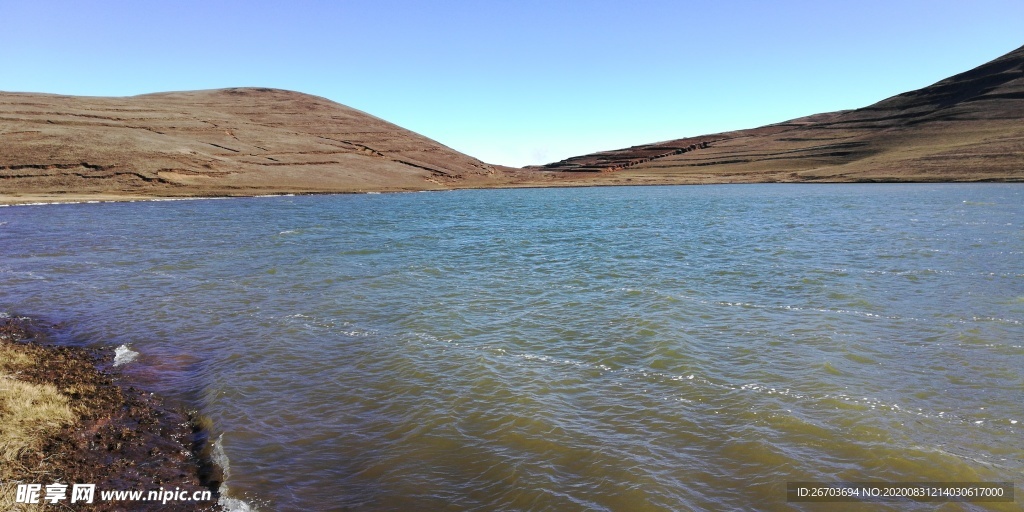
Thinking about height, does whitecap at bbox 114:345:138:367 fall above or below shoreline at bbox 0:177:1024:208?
below

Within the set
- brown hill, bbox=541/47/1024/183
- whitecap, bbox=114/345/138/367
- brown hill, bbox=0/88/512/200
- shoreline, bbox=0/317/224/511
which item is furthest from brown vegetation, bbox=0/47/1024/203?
shoreline, bbox=0/317/224/511

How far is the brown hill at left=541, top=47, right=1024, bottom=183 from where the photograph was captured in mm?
79875

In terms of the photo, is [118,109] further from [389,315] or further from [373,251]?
[389,315]

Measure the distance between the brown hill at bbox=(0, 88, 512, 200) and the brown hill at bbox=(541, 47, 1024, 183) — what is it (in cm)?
4075

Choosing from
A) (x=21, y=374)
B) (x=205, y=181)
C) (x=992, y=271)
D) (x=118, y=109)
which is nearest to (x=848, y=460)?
(x=21, y=374)

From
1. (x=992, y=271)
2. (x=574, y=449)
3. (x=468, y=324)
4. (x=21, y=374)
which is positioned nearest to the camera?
(x=574, y=449)

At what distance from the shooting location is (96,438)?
23.1ft

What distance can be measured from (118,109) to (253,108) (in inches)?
1009

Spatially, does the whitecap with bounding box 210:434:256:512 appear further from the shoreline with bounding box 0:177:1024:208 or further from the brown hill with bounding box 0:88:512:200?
the brown hill with bounding box 0:88:512:200

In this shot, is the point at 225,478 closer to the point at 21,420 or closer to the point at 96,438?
the point at 96,438

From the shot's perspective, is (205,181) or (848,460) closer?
(848,460)

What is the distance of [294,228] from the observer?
117ft

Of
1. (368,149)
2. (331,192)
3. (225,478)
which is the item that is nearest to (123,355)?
(225,478)

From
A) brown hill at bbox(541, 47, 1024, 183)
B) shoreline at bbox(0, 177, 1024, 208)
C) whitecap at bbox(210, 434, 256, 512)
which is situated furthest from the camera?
brown hill at bbox(541, 47, 1024, 183)
